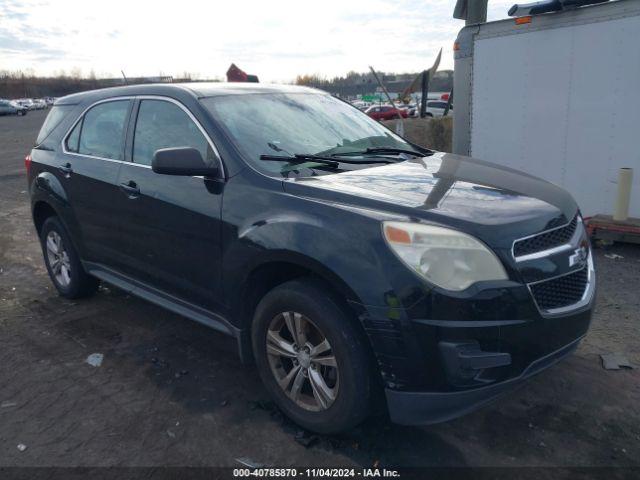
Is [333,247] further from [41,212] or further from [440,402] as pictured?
[41,212]

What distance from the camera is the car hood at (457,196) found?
263cm

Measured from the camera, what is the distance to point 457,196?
2.93 metres

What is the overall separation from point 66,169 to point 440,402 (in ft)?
12.0

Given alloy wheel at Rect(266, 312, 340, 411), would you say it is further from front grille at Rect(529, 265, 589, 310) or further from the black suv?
front grille at Rect(529, 265, 589, 310)

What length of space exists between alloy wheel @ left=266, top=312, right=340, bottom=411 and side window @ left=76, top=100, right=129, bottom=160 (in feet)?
6.55

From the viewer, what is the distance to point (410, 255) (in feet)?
8.25

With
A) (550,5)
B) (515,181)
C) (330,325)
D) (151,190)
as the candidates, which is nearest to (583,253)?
(515,181)

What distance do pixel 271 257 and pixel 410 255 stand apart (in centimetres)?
Result: 79

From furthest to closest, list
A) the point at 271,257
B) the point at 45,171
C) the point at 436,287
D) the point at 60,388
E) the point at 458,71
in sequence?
the point at 458,71
the point at 45,171
the point at 60,388
the point at 271,257
the point at 436,287

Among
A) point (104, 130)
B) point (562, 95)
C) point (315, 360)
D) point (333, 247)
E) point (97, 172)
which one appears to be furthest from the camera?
point (562, 95)

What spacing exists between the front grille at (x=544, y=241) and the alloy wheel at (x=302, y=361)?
103 centimetres

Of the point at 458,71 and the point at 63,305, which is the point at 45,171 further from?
the point at 458,71

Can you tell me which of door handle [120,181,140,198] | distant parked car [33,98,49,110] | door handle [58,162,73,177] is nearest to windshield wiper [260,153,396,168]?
door handle [120,181,140,198]

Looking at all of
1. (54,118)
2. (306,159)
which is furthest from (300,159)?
(54,118)
